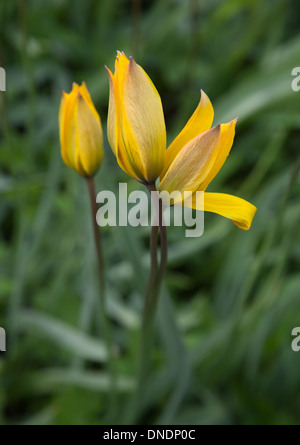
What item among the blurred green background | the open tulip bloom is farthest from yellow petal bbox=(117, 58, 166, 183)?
the blurred green background

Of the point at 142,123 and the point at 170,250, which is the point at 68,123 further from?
the point at 170,250

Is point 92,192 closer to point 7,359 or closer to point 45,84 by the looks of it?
point 7,359

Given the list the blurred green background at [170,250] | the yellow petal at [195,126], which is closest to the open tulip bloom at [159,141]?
the yellow petal at [195,126]

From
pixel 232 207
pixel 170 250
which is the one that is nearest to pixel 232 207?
pixel 232 207

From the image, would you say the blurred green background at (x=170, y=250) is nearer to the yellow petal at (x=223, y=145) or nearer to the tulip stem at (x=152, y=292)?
the tulip stem at (x=152, y=292)

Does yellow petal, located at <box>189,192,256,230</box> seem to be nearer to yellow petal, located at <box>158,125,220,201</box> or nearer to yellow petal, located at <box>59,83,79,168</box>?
yellow petal, located at <box>158,125,220,201</box>

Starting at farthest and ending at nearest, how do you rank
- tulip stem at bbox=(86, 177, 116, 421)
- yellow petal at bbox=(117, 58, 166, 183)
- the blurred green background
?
the blurred green background → tulip stem at bbox=(86, 177, 116, 421) → yellow petal at bbox=(117, 58, 166, 183)
